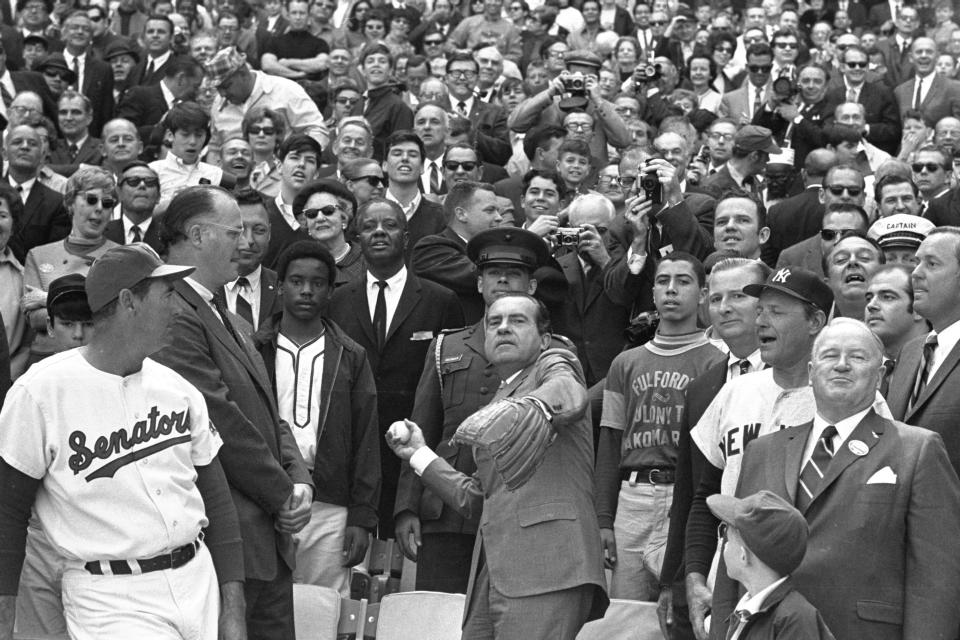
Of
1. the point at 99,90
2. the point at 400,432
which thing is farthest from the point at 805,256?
the point at 99,90

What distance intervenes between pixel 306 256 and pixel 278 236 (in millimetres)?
1739

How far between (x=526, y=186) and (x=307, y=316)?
2514 millimetres

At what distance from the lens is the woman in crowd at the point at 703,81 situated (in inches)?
619

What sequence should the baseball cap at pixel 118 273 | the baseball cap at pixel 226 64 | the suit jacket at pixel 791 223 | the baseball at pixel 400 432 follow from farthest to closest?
the baseball cap at pixel 226 64
the suit jacket at pixel 791 223
the baseball at pixel 400 432
the baseball cap at pixel 118 273

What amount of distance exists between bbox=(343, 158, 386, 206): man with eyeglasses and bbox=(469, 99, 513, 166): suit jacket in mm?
2063

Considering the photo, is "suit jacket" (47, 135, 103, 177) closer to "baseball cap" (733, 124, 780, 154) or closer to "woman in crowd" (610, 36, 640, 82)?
"baseball cap" (733, 124, 780, 154)

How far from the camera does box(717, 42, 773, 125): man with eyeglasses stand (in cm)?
1482

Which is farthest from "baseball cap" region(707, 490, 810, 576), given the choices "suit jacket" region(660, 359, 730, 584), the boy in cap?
"suit jacket" region(660, 359, 730, 584)

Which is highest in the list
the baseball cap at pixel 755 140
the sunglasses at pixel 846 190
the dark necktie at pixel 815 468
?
the baseball cap at pixel 755 140

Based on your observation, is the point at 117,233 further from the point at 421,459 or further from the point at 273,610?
the point at 273,610

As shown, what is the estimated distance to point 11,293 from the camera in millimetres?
9492

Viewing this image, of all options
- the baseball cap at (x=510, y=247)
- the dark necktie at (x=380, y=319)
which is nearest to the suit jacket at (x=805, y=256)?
the baseball cap at (x=510, y=247)

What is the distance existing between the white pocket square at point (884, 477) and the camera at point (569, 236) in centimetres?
356

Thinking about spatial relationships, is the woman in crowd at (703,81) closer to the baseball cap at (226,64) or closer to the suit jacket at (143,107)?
the baseball cap at (226,64)
